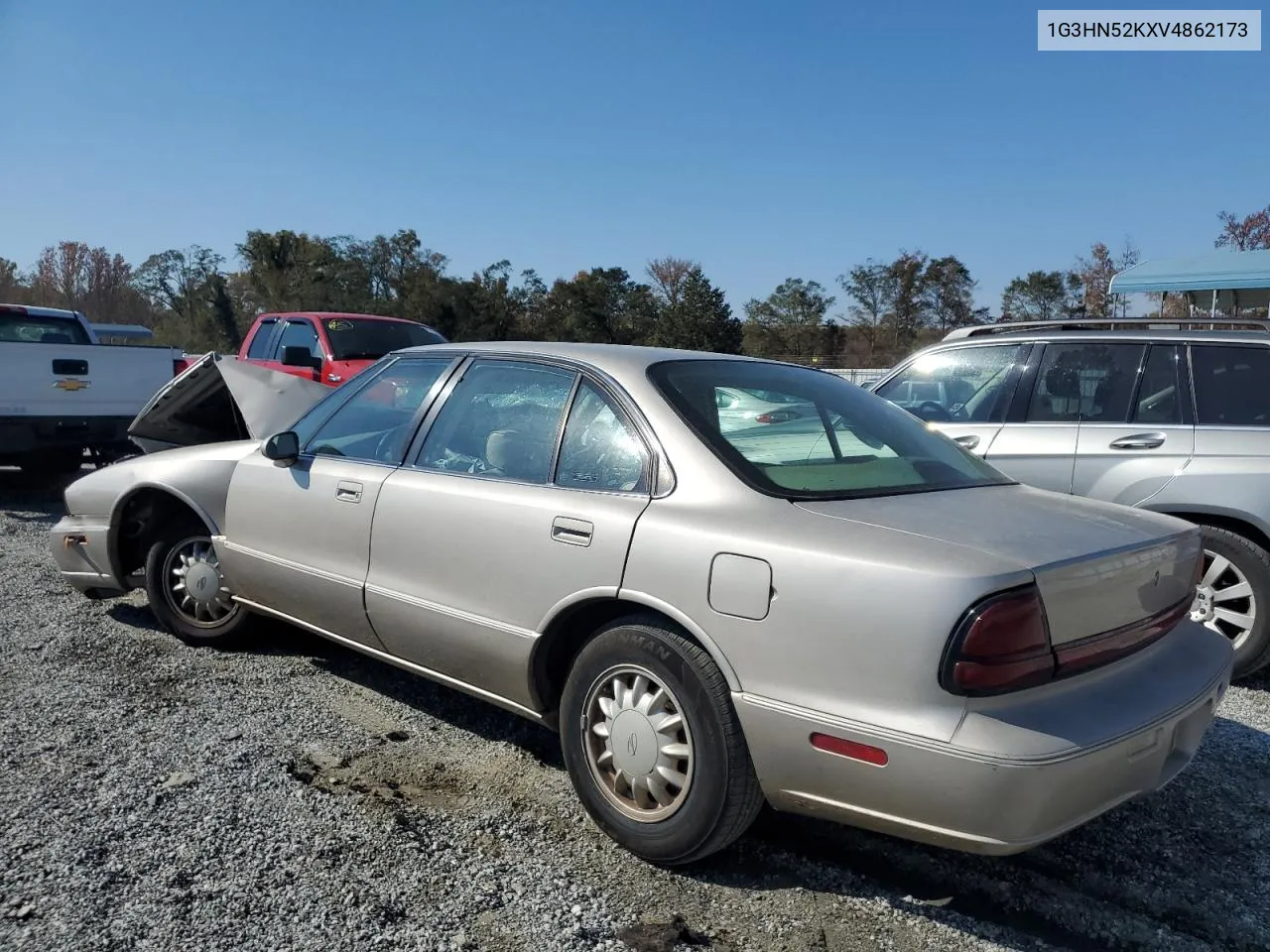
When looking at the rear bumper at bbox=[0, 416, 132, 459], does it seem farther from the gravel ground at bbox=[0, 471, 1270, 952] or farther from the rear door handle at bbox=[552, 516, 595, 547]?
the rear door handle at bbox=[552, 516, 595, 547]

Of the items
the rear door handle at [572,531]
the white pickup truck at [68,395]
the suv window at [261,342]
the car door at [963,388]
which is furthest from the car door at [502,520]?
the suv window at [261,342]

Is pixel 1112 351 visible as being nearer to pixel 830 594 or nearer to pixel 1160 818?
pixel 1160 818

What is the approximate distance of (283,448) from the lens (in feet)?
13.2

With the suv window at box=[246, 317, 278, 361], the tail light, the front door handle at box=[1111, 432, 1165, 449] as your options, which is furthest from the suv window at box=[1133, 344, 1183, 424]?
the suv window at box=[246, 317, 278, 361]

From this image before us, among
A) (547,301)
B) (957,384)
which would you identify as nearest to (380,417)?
(957,384)

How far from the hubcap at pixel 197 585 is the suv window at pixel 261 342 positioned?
734cm

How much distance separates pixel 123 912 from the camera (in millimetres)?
2439

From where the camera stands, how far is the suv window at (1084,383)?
199 inches

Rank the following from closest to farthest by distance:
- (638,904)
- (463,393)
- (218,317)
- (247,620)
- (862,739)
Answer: (862,739) < (638,904) < (463,393) < (247,620) < (218,317)

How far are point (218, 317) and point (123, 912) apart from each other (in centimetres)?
5647

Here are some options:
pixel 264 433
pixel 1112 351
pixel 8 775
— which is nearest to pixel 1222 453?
pixel 1112 351

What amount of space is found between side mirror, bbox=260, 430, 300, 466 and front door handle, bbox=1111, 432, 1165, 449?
13.4 ft

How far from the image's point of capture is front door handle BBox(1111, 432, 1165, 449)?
482cm

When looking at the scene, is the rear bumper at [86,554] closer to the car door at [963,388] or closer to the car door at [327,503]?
the car door at [327,503]
